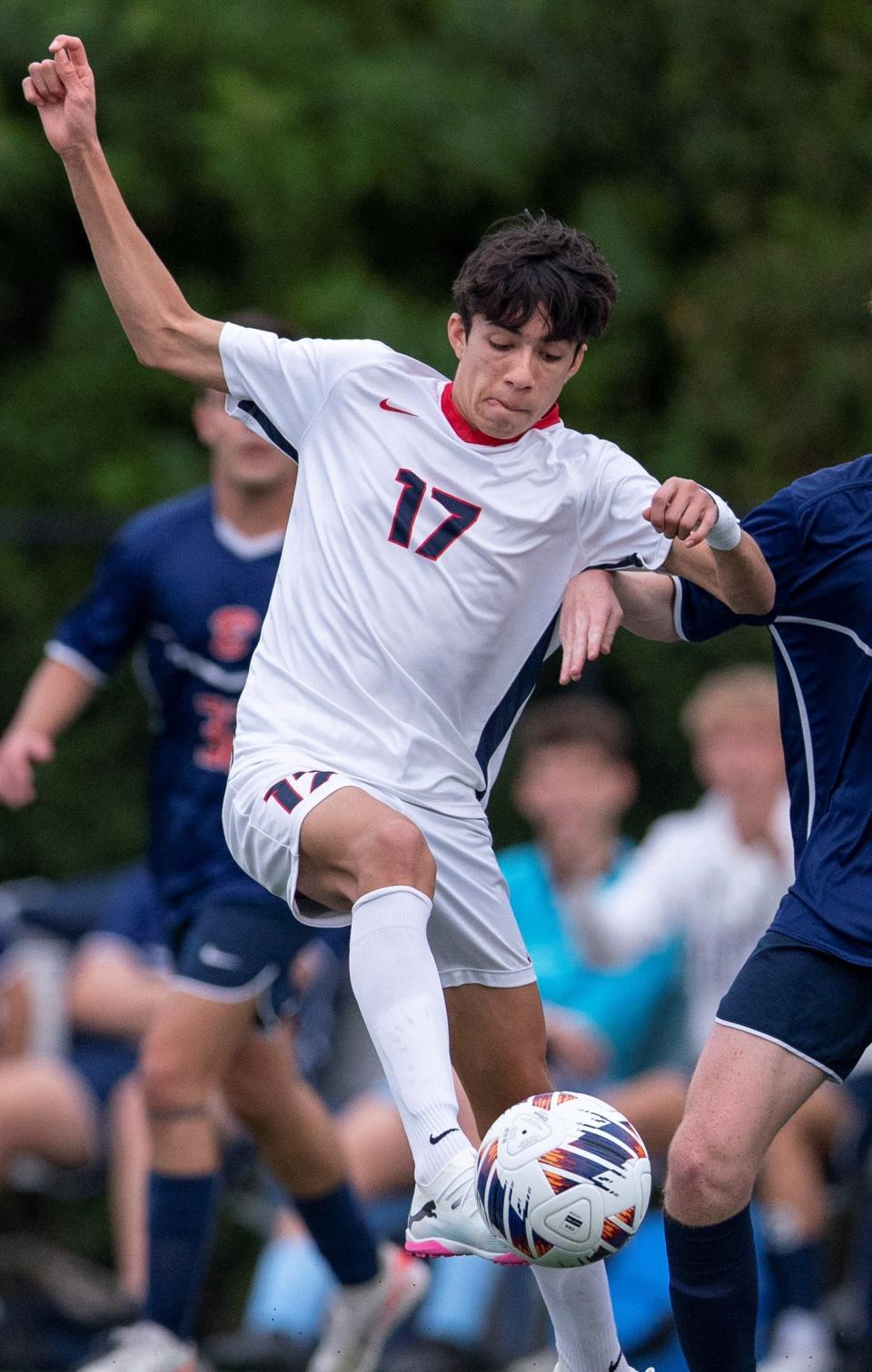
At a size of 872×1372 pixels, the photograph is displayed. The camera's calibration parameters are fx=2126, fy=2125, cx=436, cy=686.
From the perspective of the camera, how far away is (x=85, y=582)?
8.42m

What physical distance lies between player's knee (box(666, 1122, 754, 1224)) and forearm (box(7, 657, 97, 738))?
250cm

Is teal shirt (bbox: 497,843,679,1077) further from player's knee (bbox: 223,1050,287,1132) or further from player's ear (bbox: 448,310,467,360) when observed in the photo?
player's ear (bbox: 448,310,467,360)

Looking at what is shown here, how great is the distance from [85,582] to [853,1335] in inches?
159

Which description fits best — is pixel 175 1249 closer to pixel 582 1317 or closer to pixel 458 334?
pixel 582 1317

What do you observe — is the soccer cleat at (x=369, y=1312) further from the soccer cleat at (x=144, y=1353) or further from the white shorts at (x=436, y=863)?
the white shorts at (x=436, y=863)

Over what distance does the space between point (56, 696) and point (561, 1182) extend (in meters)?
2.79

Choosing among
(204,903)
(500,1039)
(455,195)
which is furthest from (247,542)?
(455,195)

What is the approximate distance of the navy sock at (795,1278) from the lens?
657 centimetres

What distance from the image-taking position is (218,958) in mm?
5297

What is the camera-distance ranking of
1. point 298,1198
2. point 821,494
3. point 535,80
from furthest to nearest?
point 535,80
point 298,1198
point 821,494

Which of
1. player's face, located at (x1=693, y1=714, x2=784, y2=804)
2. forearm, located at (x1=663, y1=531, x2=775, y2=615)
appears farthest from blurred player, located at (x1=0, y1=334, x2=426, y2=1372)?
player's face, located at (x1=693, y1=714, x2=784, y2=804)

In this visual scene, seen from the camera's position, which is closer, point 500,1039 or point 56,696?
point 500,1039

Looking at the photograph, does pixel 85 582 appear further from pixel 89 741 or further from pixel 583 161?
pixel 583 161

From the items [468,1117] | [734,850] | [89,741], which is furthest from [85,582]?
[468,1117]
